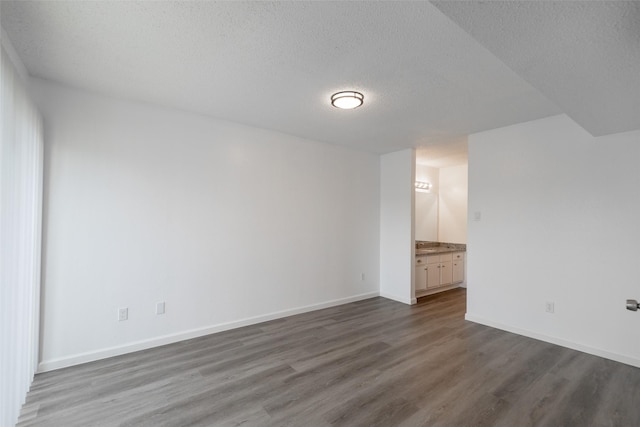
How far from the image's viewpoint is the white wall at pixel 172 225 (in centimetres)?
278

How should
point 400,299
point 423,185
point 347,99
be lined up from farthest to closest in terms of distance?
point 423,185
point 400,299
point 347,99

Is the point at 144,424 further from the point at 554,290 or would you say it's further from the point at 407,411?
the point at 554,290

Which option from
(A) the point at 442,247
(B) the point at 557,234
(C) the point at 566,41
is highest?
(C) the point at 566,41

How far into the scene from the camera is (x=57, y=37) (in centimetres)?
205

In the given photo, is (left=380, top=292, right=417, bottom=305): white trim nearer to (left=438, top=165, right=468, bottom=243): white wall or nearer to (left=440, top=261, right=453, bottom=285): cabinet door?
(left=440, top=261, right=453, bottom=285): cabinet door

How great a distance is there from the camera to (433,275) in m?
5.50

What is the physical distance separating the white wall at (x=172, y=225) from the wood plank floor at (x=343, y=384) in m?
0.39

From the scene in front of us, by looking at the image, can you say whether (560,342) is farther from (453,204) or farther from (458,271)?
(453,204)

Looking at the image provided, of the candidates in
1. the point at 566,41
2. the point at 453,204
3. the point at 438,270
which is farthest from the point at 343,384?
the point at 453,204

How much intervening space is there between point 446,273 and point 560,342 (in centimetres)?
248

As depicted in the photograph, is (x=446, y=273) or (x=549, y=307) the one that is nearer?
(x=549, y=307)

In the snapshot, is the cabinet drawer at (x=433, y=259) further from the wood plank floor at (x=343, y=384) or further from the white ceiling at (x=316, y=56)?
the white ceiling at (x=316, y=56)

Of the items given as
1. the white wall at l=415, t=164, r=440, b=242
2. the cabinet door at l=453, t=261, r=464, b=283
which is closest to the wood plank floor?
the cabinet door at l=453, t=261, r=464, b=283

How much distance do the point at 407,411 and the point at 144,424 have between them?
1.85m
